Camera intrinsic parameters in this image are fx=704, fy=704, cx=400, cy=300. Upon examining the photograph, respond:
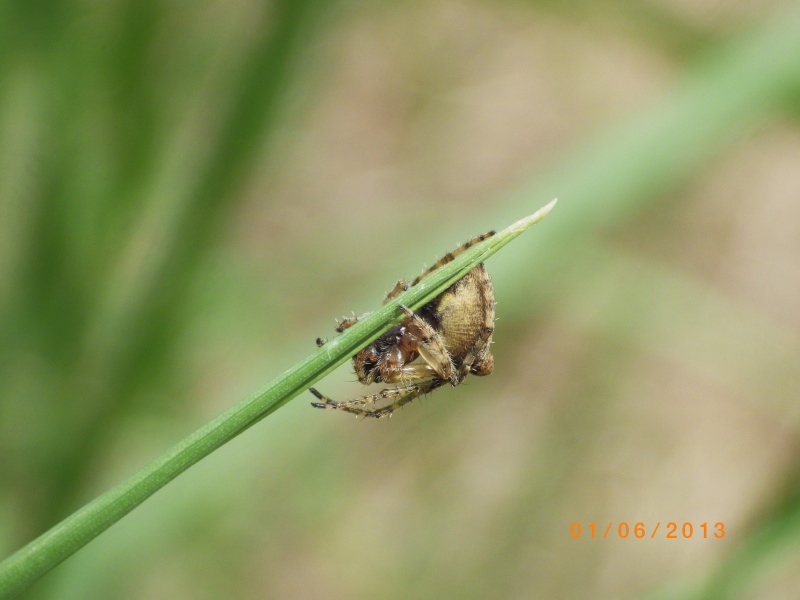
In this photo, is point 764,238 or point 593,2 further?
point 764,238

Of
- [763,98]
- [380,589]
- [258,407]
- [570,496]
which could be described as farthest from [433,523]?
[258,407]

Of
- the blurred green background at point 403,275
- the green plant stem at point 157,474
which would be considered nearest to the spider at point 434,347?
the blurred green background at point 403,275

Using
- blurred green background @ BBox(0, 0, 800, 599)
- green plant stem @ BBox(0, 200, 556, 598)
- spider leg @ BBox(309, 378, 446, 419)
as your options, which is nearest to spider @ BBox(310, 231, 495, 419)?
spider leg @ BBox(309, 378, 446, 419)

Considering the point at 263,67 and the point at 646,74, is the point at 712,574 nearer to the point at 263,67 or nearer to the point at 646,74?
the point at 263,67
